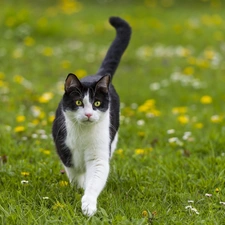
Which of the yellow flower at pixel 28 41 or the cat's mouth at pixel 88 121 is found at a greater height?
the cat's mouth at pixel 88 121

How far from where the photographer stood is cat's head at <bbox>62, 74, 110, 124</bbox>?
11.0 ft

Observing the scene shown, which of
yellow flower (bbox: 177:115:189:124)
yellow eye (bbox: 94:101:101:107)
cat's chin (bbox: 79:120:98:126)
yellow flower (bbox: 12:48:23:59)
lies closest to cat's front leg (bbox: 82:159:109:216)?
cat's chin (bbox: 79:120:98:126)

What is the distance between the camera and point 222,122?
17.8 ft

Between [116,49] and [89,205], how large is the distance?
1639 millimetres

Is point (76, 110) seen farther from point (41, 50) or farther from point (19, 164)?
point (41, 50)

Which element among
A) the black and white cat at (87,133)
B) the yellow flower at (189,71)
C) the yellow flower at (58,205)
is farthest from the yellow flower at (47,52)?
the yellow flower at (58,205)

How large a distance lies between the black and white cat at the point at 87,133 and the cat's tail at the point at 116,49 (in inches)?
21.1

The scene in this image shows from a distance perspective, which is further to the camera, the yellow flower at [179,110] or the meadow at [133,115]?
the yellow flower at [179,110]

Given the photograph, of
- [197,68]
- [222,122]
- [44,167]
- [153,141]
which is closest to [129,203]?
[44,167]

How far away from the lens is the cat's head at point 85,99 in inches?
132

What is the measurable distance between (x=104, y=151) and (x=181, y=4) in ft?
36.0

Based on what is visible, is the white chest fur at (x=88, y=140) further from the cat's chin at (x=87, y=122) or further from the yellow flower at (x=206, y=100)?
the yellow flower at (x=206, y=100)

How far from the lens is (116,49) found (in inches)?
171

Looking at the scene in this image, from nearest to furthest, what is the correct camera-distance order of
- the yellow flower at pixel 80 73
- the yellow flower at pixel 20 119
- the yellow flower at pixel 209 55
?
1. the yellow flower at pixel 20 119
2. the yellow flower at pixel 80 73
3. the yellow flower at pixel 209 55
